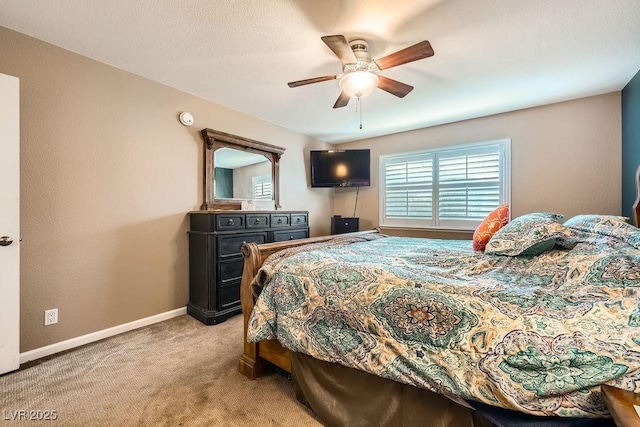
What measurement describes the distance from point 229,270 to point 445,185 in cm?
318

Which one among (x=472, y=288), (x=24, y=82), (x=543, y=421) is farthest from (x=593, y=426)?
(x=24, y=82)

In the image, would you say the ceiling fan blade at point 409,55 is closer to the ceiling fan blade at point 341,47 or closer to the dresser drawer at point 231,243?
the ceiling fan blade at point 341,47

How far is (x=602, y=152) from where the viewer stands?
9.73ft

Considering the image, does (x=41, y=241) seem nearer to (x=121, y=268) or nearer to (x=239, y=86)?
(x=121, y=268)

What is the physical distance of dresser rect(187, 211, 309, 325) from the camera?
9.04 ft

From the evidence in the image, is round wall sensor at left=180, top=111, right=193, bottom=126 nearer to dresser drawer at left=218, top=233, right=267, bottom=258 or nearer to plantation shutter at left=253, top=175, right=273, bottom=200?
plantation shutter at left=253, top=175, right=273, bottom=200

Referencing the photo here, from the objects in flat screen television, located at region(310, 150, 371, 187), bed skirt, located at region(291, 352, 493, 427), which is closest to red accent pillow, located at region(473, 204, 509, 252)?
bed skirt, located at region(291, 352, 493, 427)

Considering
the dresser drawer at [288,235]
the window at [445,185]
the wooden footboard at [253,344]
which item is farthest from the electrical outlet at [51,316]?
the window at [445,185]

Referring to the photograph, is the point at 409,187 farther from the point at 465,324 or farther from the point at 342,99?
the point at 465,324

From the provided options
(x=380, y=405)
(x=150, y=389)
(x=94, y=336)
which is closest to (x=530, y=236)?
(x=380, y=405)

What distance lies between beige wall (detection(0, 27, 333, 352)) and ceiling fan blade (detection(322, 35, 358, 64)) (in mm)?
1953

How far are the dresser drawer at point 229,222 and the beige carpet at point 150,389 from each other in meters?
1.09

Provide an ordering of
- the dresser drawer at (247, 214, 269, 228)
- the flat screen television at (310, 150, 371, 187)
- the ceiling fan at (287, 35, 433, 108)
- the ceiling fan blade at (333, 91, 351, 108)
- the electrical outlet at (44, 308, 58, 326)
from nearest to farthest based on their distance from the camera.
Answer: the ceiling fan at (287, 35, 433, 108) → the electrical outlet at (44, 308, 58, 326) → the ceiling fan blade at (333, 91, 351, 108) → the dresser drawer at (247, 214, 269, 228) → the flat screen television at (310, 150, 371, 187)

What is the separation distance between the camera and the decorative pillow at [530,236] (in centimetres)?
151
